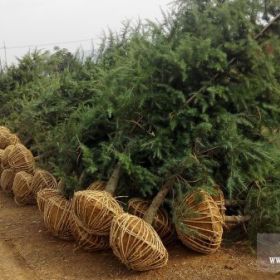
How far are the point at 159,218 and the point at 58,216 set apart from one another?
4.12ft

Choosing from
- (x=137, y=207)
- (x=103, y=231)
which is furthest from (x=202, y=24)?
(x=103, y=231)

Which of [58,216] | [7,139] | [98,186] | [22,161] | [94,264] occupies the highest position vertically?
[7,139]

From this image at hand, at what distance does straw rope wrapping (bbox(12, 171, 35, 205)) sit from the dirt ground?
4.35 feet

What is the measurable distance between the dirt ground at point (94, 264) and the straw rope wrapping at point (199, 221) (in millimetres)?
211

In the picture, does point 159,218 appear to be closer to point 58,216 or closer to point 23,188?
point 58,216

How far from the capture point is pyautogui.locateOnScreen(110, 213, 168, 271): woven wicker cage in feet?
14.2

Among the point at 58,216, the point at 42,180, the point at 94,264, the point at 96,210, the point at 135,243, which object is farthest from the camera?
the point at 42,180

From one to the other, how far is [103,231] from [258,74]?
7.75ft

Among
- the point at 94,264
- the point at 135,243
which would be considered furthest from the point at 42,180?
the point at 135,243

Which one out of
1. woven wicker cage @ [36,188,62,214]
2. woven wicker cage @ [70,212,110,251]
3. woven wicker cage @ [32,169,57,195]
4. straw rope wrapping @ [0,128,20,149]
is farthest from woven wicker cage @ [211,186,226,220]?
straw rope wrapping @ [0,128,20,149]

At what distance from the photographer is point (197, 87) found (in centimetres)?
525

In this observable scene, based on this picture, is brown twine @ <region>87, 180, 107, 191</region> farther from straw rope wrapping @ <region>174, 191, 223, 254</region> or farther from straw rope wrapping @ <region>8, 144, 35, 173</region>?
straw rope wrapping @ <region>8, 144, 35, 173</region>

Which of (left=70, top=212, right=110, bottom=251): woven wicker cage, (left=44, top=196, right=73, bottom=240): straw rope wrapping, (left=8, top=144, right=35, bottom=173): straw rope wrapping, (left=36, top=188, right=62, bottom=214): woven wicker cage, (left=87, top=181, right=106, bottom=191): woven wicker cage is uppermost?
(left=8, top=144, right=35, bottom=173): straw rope wrapping

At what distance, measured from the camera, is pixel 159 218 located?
4.97 meters
